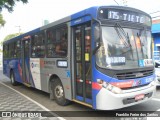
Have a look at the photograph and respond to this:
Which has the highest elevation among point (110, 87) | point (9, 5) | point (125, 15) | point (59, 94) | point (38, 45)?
point (9, 5)

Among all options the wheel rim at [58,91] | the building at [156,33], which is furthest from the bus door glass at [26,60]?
the building at [156,33]

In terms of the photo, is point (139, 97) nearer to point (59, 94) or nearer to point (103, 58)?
point (103, 58)

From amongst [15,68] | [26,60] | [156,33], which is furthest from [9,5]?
[156,33]

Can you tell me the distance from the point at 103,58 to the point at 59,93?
9.16 feet

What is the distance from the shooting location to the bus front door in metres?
6.21

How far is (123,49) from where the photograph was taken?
604 centimetres

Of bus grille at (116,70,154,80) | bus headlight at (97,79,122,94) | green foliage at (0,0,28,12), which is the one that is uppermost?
green foliage at (0,0,28,12)

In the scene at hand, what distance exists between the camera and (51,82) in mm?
8461

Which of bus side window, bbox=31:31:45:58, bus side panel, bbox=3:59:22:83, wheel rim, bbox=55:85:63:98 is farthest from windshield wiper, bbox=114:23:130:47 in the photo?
bus side panel, bbox=3:59:22:83

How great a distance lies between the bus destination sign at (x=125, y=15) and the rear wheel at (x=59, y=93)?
119 inches

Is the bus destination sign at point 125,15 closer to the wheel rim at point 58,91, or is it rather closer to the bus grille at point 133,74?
the bus grille at point 133,74

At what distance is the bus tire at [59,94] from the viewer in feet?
25.3

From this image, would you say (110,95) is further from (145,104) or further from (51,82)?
(51,82)

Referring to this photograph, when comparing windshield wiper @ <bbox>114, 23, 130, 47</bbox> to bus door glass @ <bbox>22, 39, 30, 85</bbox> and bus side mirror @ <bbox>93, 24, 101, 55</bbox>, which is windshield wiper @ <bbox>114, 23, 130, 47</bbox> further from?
bus door glass @ <bbox>22, 39, 30, 85</bbox>
